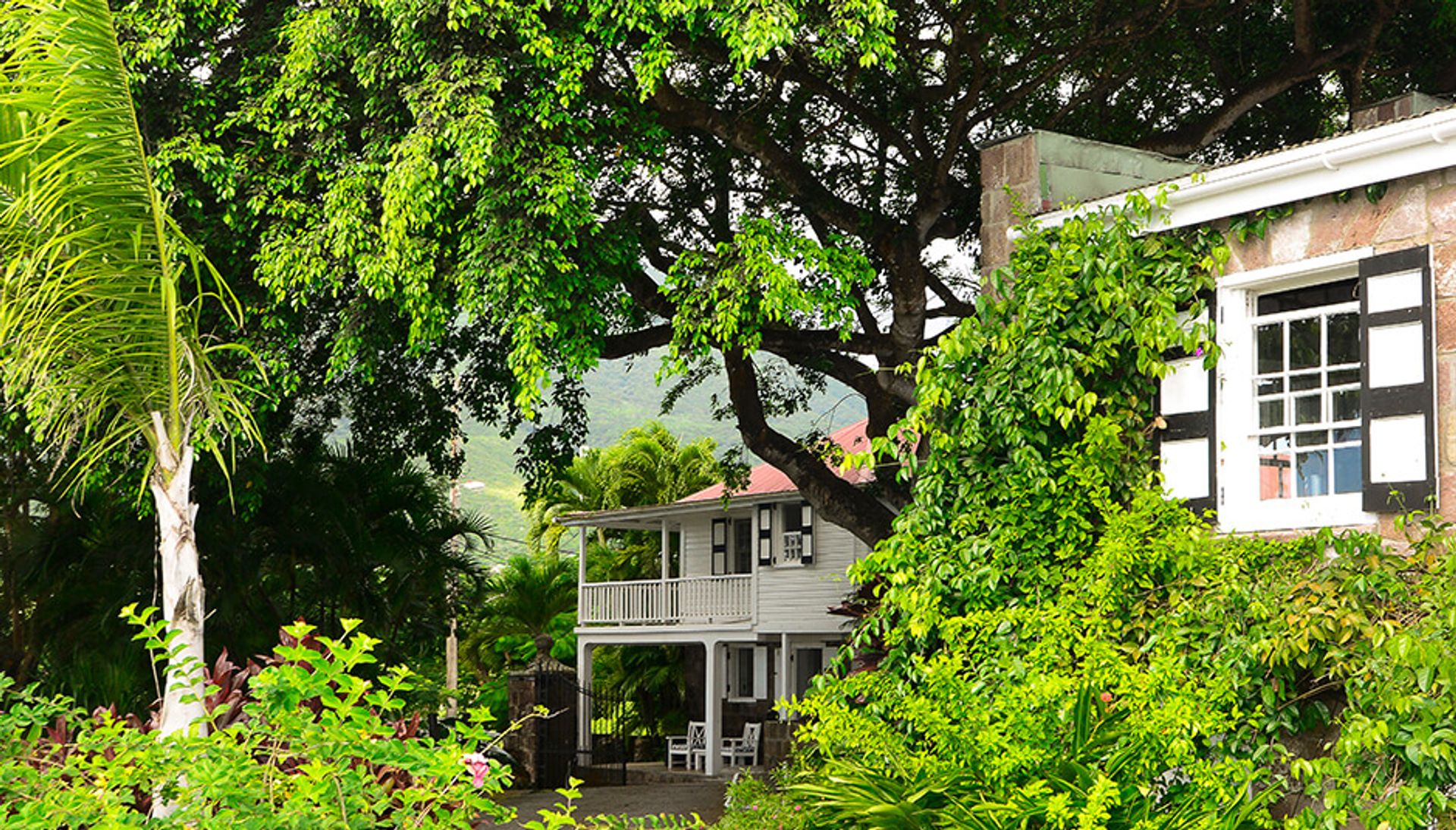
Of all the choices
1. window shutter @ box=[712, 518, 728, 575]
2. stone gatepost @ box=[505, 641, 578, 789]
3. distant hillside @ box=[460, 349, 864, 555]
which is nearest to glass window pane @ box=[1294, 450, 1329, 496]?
stone gatepost @ box=[505, 641, 578, 789]

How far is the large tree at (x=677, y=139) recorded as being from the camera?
11945 millimetres

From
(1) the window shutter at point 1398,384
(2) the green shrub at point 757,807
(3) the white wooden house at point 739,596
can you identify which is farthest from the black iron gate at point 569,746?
(1) the window shutter at point 1398,384

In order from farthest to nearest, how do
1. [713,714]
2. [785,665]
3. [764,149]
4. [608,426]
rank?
[608,426], [785,665], [713,714], [764,149]

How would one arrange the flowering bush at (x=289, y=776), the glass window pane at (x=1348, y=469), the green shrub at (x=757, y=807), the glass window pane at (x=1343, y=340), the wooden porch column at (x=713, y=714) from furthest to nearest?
the wooden porch column at (x=713, y=714) → the green shrub at (x=757, y=807) → the glass window pane at (x=1343, y=340) → the glass window pane at (x=1348, y=469) → the flowering bush at (x=289, y=776)

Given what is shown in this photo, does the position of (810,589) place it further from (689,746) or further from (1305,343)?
(1305,343)

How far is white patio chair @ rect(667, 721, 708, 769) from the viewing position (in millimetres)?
27875

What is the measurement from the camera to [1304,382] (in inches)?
401

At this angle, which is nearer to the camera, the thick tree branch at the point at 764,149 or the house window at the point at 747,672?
the thick tree branch at the point at 764,149

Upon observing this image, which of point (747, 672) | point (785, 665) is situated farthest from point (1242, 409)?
point (747, 672)

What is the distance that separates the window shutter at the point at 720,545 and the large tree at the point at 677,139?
12.5 meters

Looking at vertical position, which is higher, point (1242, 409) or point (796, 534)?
point (1242, 409)

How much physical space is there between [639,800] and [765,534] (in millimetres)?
8450

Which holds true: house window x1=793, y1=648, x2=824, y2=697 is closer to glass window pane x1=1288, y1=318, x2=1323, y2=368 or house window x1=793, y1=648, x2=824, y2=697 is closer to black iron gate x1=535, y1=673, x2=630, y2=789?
black iron gate x1=535, y1=673, x2=630, y2=789

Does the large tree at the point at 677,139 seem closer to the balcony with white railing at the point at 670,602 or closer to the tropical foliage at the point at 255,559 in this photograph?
the tropical foliage at the point at 255,559
